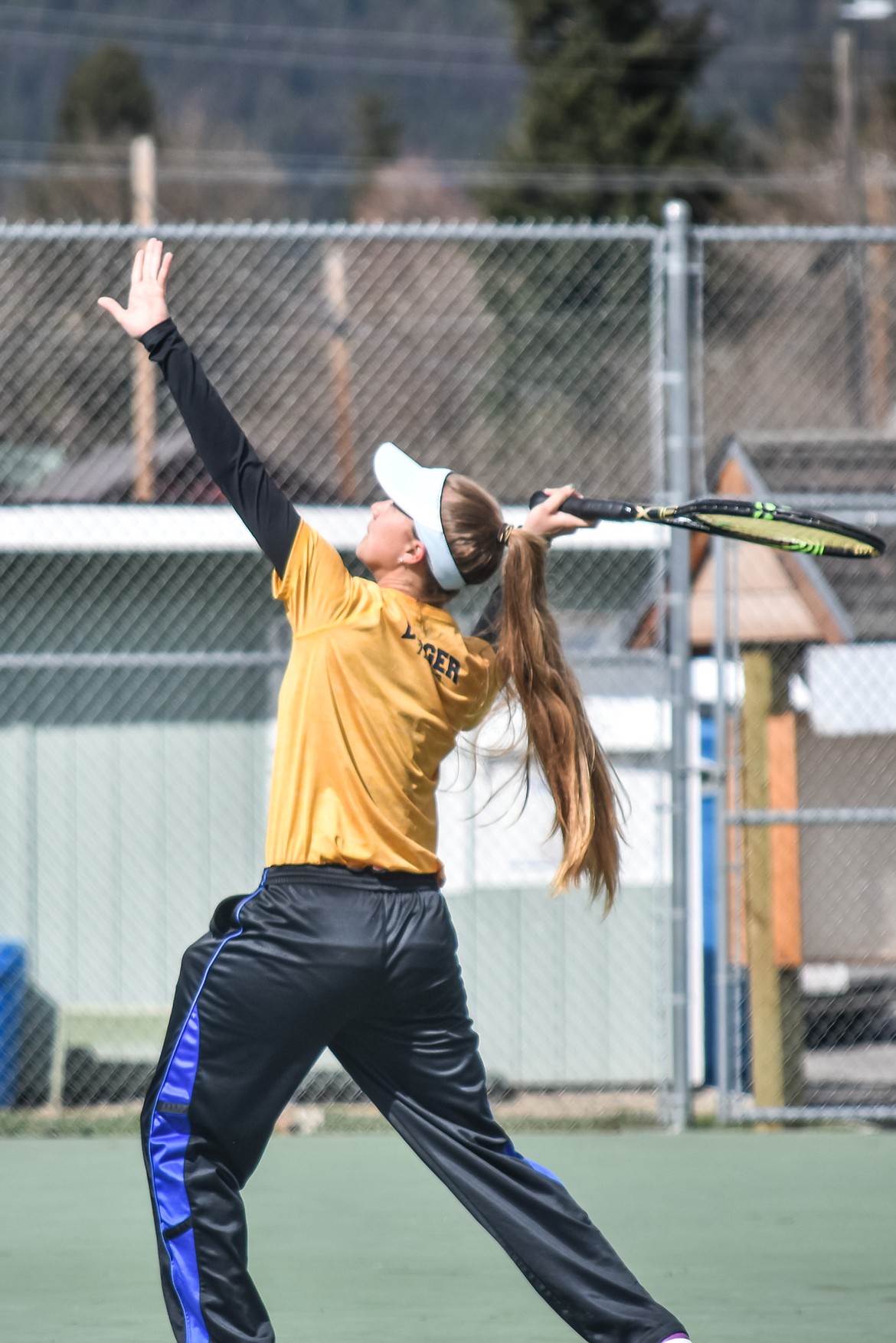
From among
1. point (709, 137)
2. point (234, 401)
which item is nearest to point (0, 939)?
point (234, 401)

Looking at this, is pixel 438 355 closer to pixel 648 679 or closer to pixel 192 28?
pixel 648 679

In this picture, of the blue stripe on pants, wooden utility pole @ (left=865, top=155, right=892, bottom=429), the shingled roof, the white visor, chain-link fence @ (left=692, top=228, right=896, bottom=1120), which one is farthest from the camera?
wooden utility pole @ (left=865, top=155, right=892, bottom=429)

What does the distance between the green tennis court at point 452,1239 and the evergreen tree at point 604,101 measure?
29.4m

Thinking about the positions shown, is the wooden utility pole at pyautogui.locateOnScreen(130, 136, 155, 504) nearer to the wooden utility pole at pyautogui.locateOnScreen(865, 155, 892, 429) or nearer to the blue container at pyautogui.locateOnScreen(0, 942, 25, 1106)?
the blue container at pyautogui.locateOnScreen(0, 942, 25, 1106)

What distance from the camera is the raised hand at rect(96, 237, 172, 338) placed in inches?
148

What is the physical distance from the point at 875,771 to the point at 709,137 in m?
31.9

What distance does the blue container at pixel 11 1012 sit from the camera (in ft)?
28.1

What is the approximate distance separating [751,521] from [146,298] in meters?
1.41

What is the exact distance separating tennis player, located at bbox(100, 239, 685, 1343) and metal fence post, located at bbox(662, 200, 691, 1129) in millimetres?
3526

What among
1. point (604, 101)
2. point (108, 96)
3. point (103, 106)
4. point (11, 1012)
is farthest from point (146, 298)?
point (108, 96)

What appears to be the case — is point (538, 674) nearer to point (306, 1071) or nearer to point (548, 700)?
point (548, 700)

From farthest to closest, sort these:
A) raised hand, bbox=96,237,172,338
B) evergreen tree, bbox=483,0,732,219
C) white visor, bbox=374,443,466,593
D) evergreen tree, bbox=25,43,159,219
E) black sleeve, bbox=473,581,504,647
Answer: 1. evergreen tree, bbox=25,43,159,219
2. evergreen tree, bbox=483,0,732,219
3. black sleeve, bbox=473,581,504,647
4. white visor, bbox=374,443,466,593
5. raised hand, bbox=96,237,172,338

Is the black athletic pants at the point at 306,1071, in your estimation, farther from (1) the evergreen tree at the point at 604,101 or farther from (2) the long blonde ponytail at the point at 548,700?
(1) the evergreen tree at the point at 604,101

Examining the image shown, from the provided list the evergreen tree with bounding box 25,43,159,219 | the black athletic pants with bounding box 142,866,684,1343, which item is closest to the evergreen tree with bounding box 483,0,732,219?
the evergreen tree with bounding box 25,43,159,219
